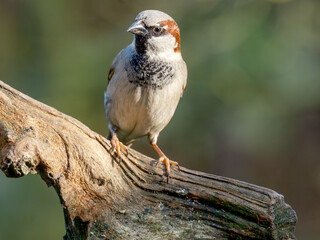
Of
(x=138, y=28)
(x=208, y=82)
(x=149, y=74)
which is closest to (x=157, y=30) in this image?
(x=138, y=28)

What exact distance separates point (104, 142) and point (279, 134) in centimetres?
300

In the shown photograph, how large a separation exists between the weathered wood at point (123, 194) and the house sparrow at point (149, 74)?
0.46 meters

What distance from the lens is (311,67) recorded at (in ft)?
14.6

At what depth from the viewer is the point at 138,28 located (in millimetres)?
2842

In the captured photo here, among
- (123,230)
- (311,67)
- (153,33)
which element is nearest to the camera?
(123,230)

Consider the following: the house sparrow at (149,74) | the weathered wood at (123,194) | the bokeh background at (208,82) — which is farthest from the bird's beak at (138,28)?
the bokeh background at (208,82)

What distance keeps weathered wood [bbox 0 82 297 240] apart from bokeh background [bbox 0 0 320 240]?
2.06 m

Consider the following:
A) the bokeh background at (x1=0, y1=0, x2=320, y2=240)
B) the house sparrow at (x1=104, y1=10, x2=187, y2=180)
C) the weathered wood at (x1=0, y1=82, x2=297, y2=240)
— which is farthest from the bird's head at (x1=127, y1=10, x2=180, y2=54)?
the bokeh background at (x1=0, y1=0, x2=320, y2=240)

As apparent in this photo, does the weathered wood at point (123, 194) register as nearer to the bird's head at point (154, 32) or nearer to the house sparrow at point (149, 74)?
the house sparrow at point (149, 74)

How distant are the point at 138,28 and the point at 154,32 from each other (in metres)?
0.13

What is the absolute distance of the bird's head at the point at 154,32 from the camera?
2.86 m

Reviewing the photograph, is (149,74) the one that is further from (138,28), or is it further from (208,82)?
(208,82)

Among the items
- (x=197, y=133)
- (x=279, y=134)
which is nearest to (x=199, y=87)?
(x=197, y=133)

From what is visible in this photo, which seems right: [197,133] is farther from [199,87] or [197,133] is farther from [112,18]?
[112,18]
